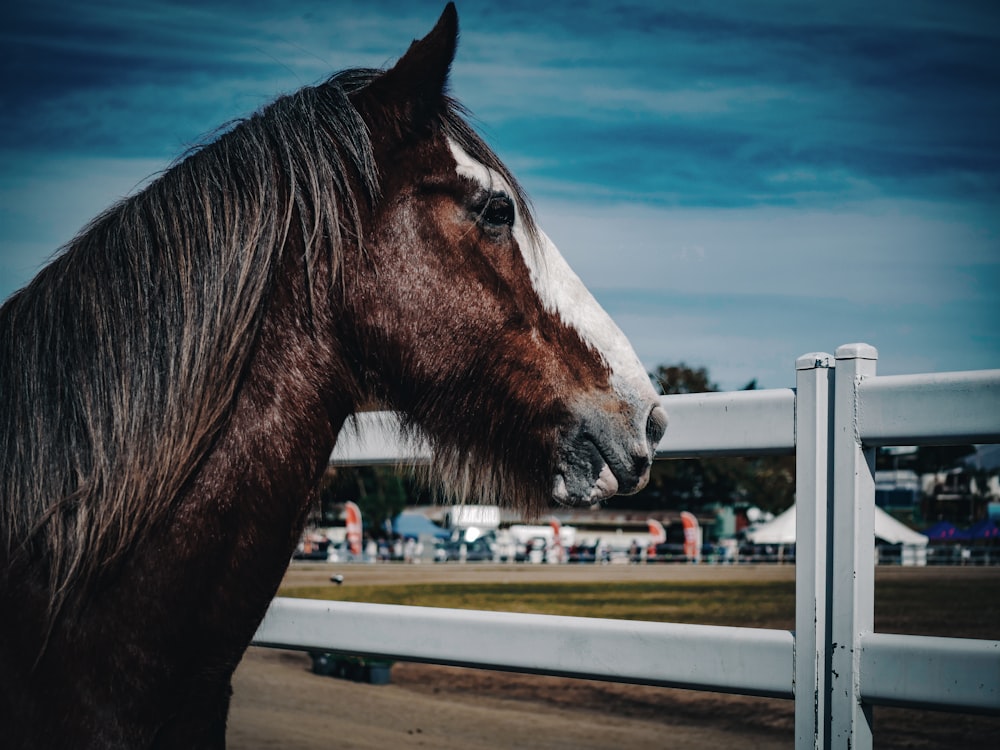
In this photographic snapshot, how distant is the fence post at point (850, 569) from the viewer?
1.93 m

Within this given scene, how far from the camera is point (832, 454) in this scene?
2.06m

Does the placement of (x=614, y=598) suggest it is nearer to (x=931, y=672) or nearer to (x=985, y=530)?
(x=931, y=672)

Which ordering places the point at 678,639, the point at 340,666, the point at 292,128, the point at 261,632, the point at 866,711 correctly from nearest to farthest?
1. the point at 292,128
2. the point at 866,711
3. the point at 678,639
4. the point at 261,632
5. the point at 340,666

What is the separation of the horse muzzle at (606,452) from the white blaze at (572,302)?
0.04m

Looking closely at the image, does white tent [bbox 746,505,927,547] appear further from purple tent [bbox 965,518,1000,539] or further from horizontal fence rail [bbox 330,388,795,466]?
horizontal fence rail [bbox 330,388,795,466]

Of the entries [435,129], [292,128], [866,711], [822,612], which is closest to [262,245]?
[292,128]

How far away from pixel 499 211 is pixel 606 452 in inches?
21.4

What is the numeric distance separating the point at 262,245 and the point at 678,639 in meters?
1.32

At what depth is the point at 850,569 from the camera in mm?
1955

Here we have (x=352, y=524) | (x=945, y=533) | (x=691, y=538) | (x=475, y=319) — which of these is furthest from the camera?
(x=945, y=533)

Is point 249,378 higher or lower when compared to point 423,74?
lower

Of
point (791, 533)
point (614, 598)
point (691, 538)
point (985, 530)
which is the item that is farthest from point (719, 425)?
point (985, 530)

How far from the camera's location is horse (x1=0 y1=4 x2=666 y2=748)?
1606mm

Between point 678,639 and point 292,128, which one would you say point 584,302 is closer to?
point 292,128
